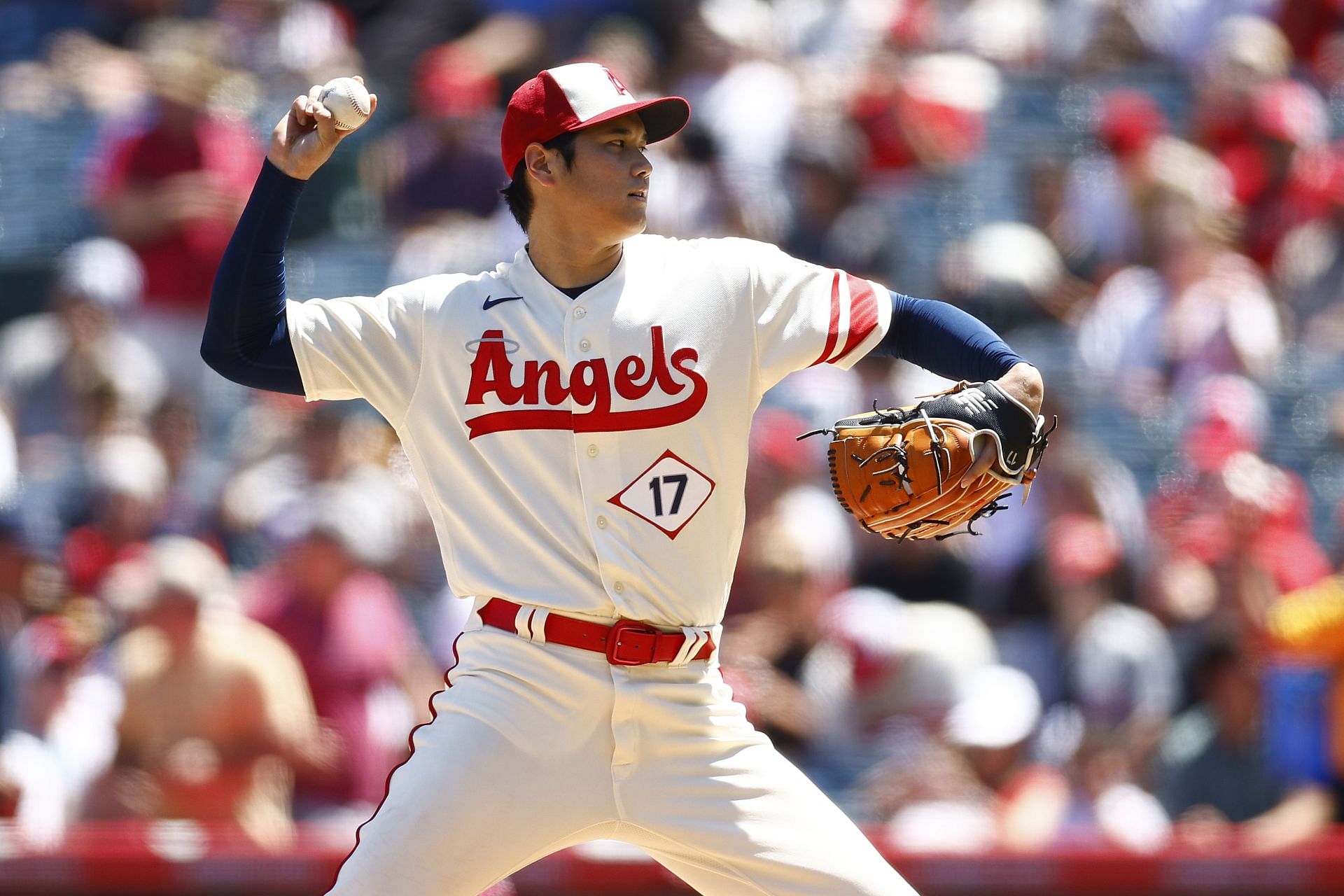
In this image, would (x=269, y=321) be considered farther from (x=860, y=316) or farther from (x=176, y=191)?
(x=176, y=191)

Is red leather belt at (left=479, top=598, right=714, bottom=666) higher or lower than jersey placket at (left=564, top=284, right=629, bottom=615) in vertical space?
lower

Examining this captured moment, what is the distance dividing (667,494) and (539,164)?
62 cm

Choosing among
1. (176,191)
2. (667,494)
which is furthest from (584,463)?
(176,191)

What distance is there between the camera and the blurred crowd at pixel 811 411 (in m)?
5.09

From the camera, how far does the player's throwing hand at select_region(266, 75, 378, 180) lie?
2.81 m

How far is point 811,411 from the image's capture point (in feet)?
20.6

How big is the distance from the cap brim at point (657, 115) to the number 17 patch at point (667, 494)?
568 mm

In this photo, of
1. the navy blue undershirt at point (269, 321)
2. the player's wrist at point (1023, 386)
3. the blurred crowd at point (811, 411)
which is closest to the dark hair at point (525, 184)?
the navy blue undershirt at point (269, 321)

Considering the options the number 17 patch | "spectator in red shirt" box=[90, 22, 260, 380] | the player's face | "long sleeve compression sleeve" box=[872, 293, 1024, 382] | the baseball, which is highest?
"spectator in red shirt" box=[90, 22, 260, 380]

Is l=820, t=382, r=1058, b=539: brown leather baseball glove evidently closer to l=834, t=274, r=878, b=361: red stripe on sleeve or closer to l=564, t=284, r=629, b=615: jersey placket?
l=834, t=274, r=878, b=361: red stripe on sleeve

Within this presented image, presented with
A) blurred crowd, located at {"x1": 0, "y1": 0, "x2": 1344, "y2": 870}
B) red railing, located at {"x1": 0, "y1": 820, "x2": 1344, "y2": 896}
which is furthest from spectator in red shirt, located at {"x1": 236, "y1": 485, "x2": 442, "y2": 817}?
red railing, located at {"x1": 0, "y1": 820, "x2": 1344, "y2": 896}

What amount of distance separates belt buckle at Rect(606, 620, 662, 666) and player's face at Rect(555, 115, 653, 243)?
A: 0.66m

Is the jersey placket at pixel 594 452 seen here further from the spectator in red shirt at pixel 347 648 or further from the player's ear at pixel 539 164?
the spectator in red shirt at pixel 347 648

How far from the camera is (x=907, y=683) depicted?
536 centimetres
